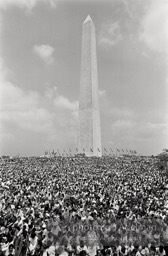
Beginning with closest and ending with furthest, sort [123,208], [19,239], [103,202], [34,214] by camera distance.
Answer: [19,239] < [34,214] < [123,208] < [103,202]

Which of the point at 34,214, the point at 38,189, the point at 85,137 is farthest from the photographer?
the point at 85,137

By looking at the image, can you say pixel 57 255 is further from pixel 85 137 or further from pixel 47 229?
pixel 85 137

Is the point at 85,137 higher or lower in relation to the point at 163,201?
higher

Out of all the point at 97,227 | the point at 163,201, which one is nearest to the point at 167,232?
the point at 97,227

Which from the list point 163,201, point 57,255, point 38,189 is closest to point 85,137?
point 38,189

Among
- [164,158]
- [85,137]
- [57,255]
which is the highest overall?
[85,137]

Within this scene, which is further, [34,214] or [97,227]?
[34,214]
